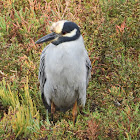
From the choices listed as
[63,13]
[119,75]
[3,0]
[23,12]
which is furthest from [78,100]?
[3,0]

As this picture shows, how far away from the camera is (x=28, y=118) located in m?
4.05

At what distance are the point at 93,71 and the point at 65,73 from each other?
1.03m

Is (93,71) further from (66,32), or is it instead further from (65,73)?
(66,32)

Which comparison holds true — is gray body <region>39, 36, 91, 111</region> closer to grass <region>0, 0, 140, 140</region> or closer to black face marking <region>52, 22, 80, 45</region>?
black face marking <region>52, 22, 80, 45</region>

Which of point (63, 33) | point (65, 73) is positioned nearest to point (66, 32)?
point (63, 33)

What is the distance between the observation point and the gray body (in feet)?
12.9

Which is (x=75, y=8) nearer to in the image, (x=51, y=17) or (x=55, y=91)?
(x=51, y=17)

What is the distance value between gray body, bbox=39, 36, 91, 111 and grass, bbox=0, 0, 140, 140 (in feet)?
0.80

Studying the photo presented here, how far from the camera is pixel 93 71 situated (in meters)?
4.98

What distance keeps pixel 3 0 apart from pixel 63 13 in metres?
1.24

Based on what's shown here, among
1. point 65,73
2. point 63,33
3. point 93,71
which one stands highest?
point 63,33

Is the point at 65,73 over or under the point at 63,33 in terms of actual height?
under

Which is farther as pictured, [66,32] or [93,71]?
[93,71]

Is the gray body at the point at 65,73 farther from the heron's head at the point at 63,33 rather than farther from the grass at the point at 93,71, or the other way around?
the grass at the point at 93,71
